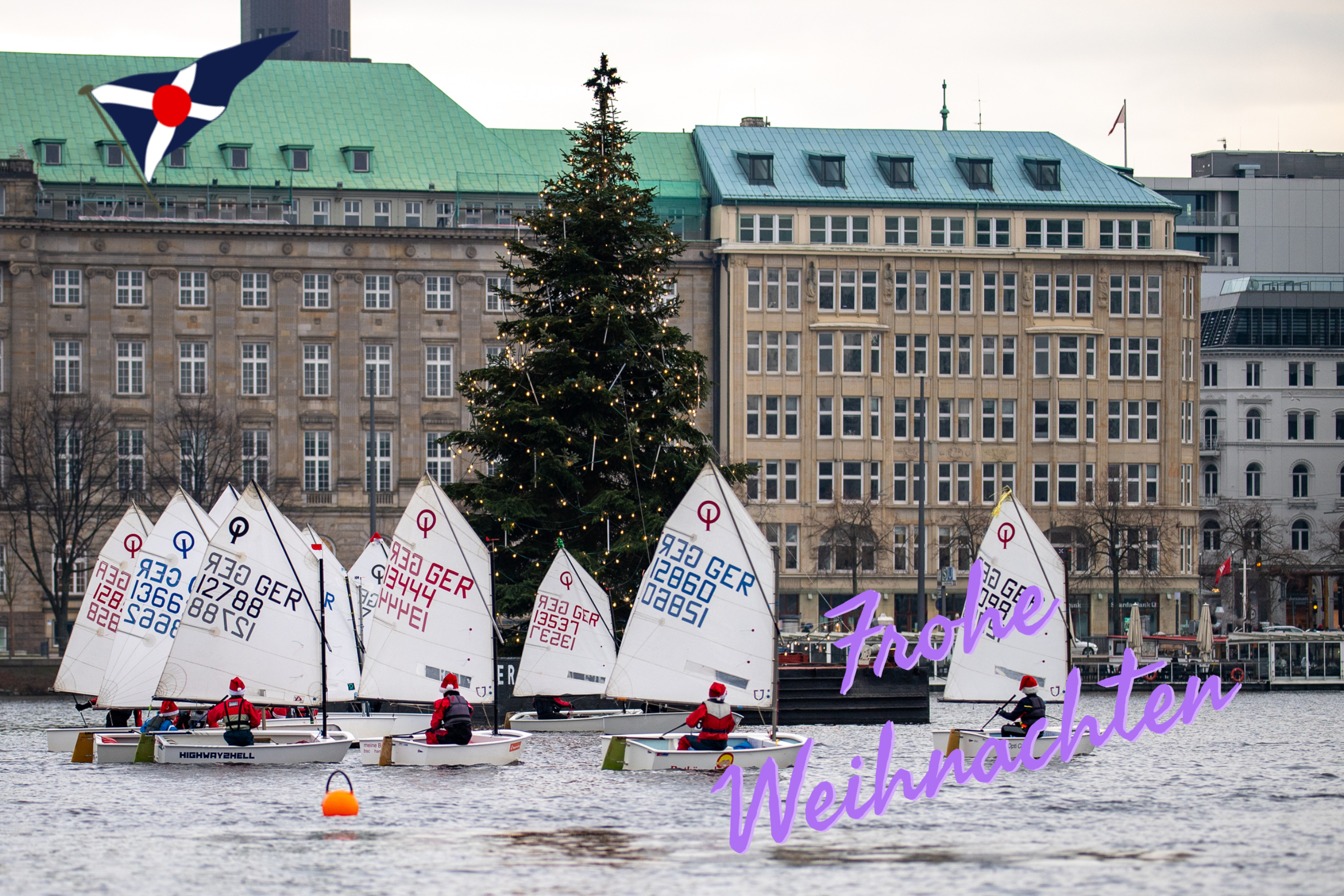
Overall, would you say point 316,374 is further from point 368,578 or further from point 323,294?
point 368,578

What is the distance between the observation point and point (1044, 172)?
123500 millimetres

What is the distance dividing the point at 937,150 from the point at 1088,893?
9940 cm

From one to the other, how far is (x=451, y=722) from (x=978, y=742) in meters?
10.8

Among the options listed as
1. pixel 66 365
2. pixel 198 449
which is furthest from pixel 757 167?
pixel 66 365

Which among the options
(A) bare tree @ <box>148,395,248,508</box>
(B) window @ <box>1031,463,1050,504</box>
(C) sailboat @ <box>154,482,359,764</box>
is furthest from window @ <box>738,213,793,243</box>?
(C) sailboat @ <box>154,482,359,764</box>

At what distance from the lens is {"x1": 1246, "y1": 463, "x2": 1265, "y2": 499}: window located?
14075 centimetres

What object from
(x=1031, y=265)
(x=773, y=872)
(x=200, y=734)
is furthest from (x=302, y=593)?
(x=1031, y=265)

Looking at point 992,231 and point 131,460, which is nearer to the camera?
point 131,460

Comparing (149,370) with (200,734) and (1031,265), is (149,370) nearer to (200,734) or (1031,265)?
(1031,265)

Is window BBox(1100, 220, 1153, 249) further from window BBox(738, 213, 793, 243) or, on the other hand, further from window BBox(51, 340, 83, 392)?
window BBox(51, 340, 83, 392)

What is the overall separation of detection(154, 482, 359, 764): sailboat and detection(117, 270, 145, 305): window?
66.7 metres

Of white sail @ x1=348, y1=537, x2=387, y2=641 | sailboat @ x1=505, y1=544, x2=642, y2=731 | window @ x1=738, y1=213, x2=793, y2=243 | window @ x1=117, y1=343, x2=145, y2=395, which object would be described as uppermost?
window @ x1=738, y1=213, x2=793, y2=243

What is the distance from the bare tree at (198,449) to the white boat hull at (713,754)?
Result: 6208 centimetres

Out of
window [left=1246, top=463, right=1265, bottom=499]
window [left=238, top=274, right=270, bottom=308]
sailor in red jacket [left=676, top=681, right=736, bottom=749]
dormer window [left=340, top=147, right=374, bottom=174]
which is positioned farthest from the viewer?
window [left=1246, top=463, right=1265, bottom=499]
